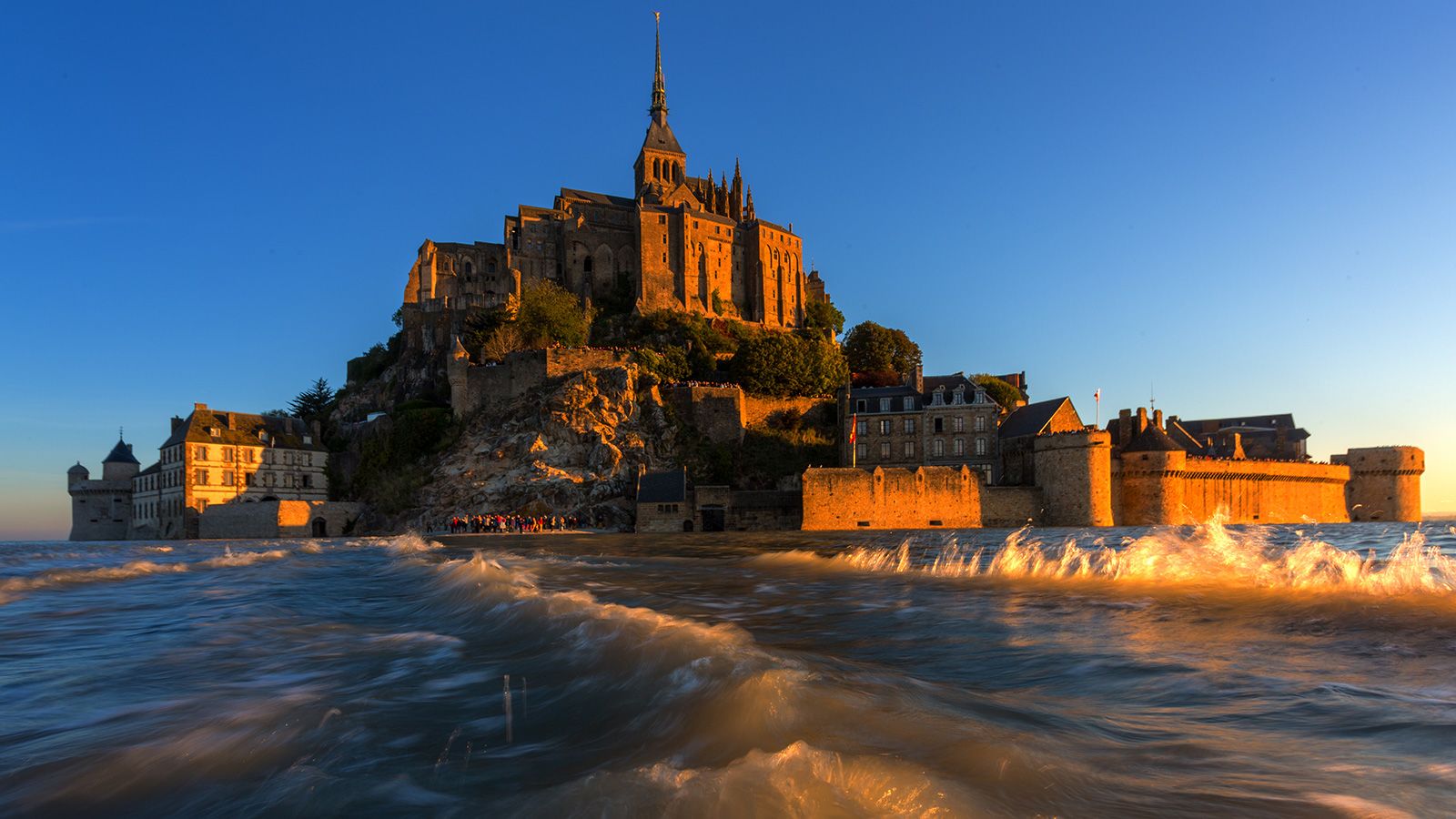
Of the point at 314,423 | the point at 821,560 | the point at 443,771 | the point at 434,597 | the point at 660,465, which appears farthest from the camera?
the point at 314,423

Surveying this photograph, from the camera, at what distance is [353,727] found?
595 cm

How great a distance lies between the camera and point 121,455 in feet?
208

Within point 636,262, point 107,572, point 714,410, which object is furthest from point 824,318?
point 107,572

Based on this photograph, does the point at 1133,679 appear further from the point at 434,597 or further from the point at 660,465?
the point at 660,465

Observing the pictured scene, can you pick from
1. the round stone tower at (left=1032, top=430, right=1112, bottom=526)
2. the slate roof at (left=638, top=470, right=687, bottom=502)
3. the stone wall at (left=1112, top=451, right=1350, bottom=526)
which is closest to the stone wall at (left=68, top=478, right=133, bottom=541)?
the slate roof at (left=638, top=470, right=687, bottom=502)

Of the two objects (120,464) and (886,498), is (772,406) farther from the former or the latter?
(120,464)

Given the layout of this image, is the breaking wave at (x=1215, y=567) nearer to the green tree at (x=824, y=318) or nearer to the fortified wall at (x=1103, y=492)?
the fortified wall at (x=1103, y=492)

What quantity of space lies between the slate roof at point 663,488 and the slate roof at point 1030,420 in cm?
2209

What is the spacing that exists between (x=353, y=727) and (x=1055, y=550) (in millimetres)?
19827

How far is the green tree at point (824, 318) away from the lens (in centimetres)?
8688

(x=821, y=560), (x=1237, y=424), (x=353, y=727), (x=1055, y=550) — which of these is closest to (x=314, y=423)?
(x=821, y=560)

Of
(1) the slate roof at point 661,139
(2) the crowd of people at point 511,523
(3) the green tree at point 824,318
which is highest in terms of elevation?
(1) the slate roof at point 661,139

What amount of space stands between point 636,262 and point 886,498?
147 ft

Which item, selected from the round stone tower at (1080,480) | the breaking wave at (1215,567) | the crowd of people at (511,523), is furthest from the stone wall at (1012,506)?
the breaking wave at (1215,567)
